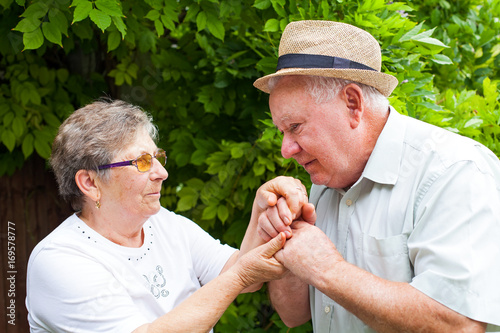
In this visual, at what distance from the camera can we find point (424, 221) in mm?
1594

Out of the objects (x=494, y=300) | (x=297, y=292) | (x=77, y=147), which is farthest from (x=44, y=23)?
(x=494, y=300)

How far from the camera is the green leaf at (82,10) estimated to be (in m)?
2.24

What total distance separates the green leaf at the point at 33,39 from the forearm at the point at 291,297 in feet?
5.24

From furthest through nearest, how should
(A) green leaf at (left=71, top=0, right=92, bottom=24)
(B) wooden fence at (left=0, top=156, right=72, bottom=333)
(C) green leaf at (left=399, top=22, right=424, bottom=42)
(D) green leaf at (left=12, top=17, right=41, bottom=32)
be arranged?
1. (B) wooden fence at (left=0, top=156, right=72, bottom=333)
2. (C) green leaf at (left=399, top=22, right=424, bottom=42)
3. (D) green leaf at (left=12, top=17, right=41, bottom=32)
4. (A) green leaf at (left=71, top=0, right=92, bottom=24)

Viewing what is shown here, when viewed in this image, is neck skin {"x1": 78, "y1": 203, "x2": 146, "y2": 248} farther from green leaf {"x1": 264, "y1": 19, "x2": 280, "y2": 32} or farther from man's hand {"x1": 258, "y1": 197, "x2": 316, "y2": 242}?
green leaf {"x1": 264, "y1": 19, "x2": 280, "y2": 32}

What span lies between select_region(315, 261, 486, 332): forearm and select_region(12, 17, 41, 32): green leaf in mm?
1868

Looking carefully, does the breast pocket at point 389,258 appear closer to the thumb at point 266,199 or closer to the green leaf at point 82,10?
the thumb at point 266,199

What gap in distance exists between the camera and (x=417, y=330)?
58.4 inches

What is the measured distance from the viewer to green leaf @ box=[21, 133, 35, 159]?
3205mm

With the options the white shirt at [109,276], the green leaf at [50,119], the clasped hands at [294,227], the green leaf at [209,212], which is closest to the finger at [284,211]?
the clasped hands at [294,227]

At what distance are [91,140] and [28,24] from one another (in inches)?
29.8

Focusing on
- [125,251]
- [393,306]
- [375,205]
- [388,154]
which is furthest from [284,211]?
[125,251]

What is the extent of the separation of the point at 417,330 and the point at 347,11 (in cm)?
172

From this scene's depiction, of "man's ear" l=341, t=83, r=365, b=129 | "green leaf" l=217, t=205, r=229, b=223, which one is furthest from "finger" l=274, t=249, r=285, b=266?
"green leaf" l=217, t=205, r=229, b=223
